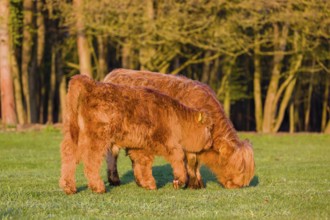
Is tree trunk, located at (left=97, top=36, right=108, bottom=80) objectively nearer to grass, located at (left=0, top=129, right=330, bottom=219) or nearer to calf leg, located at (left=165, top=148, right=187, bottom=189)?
grass, located at (left=0, top=129, right=330, bottom=219)

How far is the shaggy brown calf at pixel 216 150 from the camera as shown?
14055mm

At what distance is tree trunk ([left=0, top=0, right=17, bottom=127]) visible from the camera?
31516 mm

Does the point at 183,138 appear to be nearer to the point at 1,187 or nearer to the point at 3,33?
the point at 1,187

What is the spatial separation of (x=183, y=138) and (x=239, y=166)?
1.09 m

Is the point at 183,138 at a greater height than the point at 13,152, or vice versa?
the point at 183,138

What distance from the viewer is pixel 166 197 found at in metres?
12.3

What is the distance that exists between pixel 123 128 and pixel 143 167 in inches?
41.6

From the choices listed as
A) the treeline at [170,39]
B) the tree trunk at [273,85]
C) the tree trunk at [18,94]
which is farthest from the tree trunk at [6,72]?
the tree trunk at [273,85]

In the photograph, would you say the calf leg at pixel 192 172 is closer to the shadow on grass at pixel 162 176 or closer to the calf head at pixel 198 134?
the calf head at pixel 198 134

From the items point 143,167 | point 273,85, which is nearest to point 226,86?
point 273,85

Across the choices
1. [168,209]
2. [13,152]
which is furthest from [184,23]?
[168,209]

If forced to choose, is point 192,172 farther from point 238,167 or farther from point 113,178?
point 113,178

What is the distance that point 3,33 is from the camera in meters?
31.7

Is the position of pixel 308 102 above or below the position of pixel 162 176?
below
